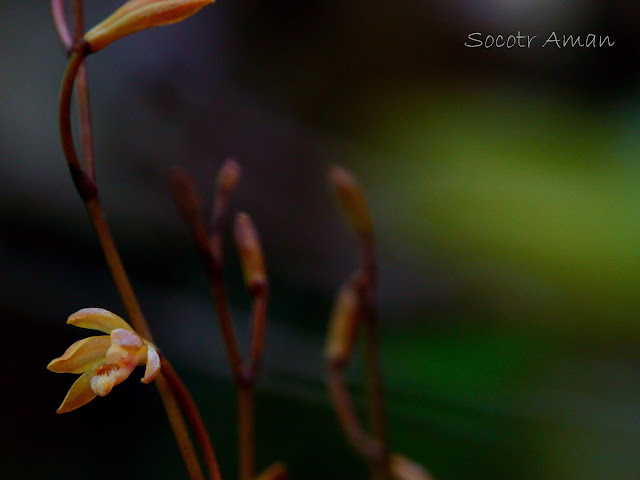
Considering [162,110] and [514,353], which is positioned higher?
[162,110]

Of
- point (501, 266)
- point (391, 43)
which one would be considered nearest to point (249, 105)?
point (391, 43)

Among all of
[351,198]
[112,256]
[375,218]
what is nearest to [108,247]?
[112,256]

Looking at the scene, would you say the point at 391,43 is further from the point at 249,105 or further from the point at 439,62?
the point at 249,105

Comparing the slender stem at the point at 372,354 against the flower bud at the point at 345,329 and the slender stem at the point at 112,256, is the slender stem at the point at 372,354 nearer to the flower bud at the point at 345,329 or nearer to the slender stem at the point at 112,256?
the flower bud at the point at 345,329

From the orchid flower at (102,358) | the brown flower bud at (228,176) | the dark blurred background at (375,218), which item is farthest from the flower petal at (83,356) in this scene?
the dark blurred background at (375,218)

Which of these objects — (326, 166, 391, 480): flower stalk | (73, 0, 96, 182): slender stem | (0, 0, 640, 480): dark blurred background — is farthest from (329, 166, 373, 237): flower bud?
(0, 0, 640, 480): dark blurred background

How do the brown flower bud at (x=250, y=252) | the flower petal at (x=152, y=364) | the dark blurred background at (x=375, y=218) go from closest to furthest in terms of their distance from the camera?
the flower petal at (x=152, y=364) → the brown flower bud at (x=250, y=252) → the dark blurred background at (x=375, y=218)

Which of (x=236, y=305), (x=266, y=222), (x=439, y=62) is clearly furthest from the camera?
(x=439, y=62)
